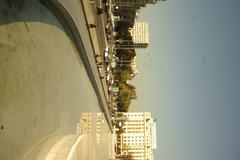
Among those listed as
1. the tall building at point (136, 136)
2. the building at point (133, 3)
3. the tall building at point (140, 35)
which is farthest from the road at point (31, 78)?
the tall building at point (140, 35)

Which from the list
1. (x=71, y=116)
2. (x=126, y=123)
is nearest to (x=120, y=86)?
(x=126, y=123)

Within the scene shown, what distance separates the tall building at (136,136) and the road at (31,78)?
164ft

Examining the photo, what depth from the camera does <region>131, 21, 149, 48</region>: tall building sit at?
219 feet

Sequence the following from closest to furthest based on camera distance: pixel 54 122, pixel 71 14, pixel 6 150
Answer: pixel 6 150 → pixel 54 122 → pixel 71 14

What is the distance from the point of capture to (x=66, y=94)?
1266 cm

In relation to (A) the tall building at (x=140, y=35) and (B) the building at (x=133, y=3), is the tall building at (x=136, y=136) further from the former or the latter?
(B) the building at (x=133, y=3)

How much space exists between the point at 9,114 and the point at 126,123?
56.9 m


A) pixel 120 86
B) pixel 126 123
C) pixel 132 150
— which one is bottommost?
pixel 132 150

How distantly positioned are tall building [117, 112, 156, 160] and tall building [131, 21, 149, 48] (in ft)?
37.4

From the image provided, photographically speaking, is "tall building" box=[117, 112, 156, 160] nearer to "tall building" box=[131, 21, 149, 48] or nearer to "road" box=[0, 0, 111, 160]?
"tall building" box=[131, 21, 149, 48]

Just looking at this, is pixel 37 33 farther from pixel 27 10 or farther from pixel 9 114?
pixel 9 114

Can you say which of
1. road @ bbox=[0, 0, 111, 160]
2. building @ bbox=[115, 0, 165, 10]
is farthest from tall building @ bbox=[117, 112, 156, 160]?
road @ bbox=[0, 0, 111, 160]

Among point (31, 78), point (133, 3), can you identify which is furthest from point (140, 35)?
point (31, 78)

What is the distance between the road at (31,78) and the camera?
20.8 feet
